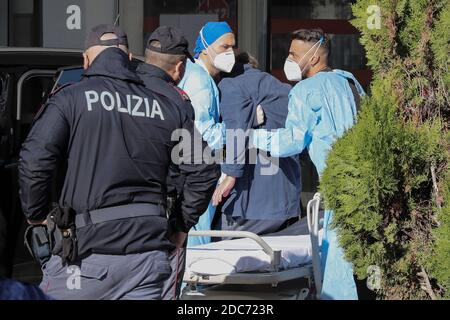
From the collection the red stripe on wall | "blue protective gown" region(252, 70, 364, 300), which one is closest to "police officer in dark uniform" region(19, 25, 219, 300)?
"blue protective gown" region(252, 70, 364, 300)

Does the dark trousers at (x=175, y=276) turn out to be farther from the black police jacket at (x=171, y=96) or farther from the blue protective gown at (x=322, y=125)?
the blue protective gown at (x=322, y=125)

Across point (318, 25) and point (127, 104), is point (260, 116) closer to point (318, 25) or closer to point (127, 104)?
point (127, 104)

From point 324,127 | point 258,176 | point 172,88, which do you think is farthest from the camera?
point 258,176

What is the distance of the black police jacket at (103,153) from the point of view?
3.99m

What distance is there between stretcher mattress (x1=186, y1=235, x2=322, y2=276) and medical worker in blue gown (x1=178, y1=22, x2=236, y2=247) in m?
0.65

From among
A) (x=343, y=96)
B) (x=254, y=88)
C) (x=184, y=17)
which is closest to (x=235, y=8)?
(x=184, y=17)

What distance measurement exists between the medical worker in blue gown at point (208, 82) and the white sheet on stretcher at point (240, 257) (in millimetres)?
655

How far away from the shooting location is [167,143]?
13.9 ft

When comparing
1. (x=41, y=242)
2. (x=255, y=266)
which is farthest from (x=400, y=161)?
(x=41, y=242)

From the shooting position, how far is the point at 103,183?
4039 millimetres

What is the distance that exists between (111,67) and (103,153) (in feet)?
1.22

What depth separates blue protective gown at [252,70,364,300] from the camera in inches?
216

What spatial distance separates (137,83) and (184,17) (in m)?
5.36
